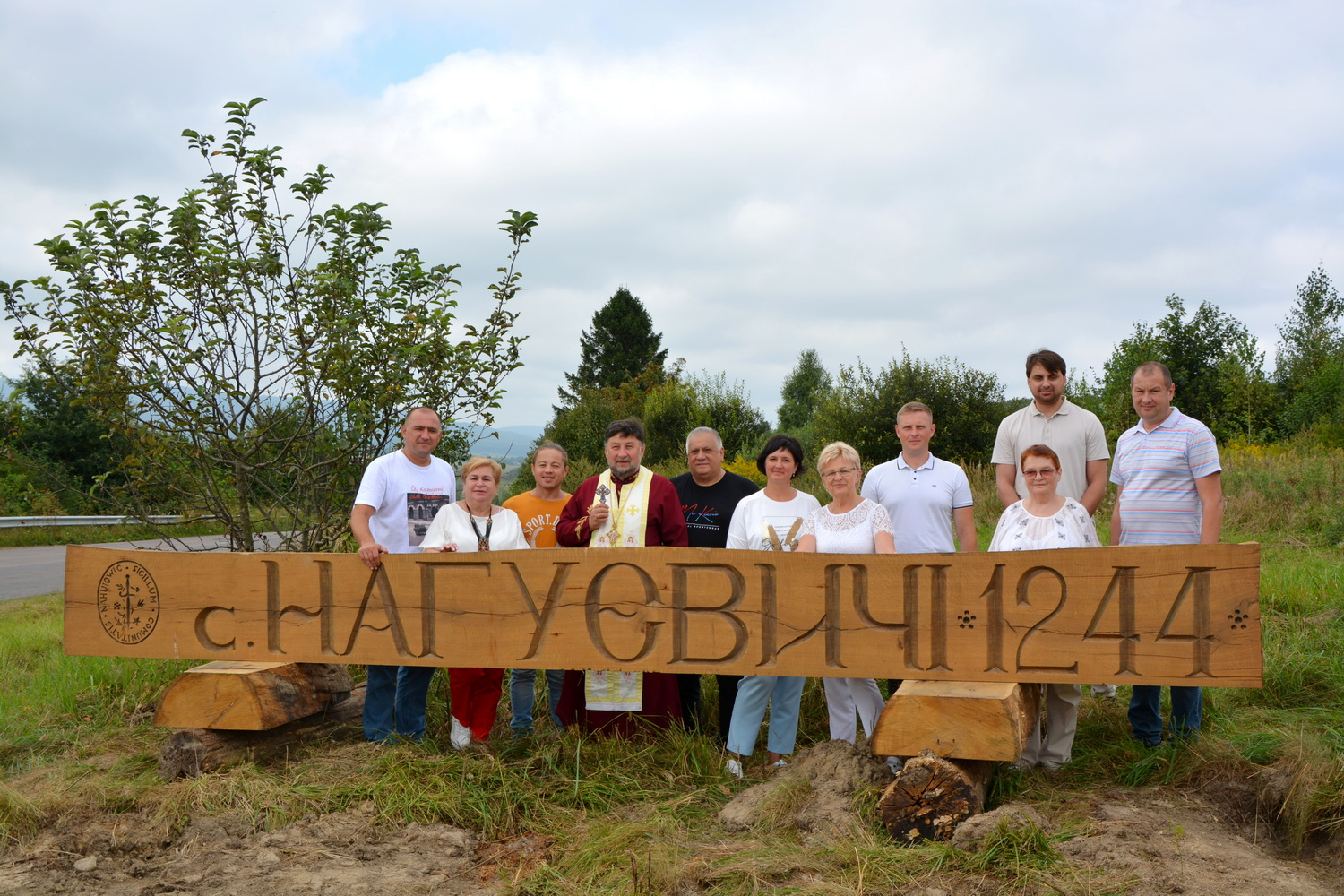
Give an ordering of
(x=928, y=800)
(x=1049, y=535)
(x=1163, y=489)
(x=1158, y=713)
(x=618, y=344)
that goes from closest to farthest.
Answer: (x=928, y=800) → (x=1049, y=535) → (x=1158, y=713) → (x=1163, y=489) → (x=618, y=344)

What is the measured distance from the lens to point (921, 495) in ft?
14.5

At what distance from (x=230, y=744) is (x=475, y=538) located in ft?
4.63

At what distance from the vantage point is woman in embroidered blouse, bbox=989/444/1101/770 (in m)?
3.87

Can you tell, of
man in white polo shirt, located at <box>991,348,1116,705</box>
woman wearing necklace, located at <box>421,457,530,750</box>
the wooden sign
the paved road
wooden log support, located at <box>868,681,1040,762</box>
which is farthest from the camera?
the paved road

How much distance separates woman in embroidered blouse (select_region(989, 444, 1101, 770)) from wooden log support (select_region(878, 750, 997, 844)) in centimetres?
77

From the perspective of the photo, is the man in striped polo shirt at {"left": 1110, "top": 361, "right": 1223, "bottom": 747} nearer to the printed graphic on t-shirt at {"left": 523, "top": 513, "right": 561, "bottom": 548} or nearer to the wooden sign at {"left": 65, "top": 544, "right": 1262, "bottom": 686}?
the wooden sign at {"left": 65, "top": 544, "right": 1262, "bottom": 686}

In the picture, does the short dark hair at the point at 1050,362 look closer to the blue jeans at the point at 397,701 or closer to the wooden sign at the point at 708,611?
the wooden sign at the point at 708,611

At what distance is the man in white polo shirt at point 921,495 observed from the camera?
4.40 m

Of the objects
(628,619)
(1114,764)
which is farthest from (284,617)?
(1114,764)

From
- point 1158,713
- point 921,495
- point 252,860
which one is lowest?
point 252,860

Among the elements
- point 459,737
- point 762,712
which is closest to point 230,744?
point 459,737

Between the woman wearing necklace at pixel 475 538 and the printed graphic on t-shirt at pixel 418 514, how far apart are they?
0.15 m

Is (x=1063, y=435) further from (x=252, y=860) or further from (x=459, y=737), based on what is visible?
(x=252, y=860)

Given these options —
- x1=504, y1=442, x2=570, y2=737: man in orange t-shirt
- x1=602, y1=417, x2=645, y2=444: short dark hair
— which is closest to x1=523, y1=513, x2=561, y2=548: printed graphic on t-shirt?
x1=504, y1=442, x2=570, y2=737: man in orange t-shirt
